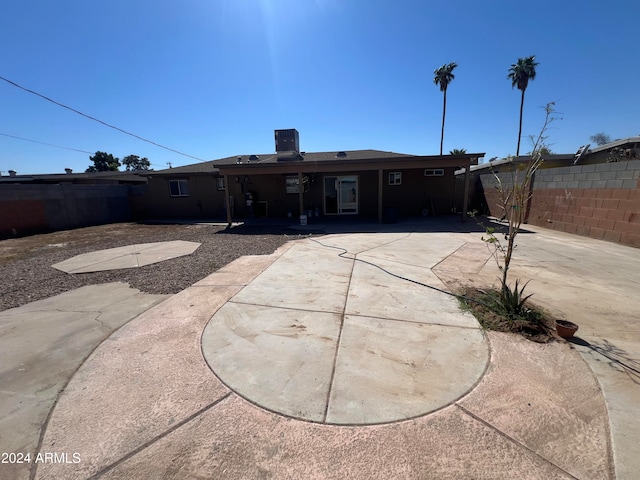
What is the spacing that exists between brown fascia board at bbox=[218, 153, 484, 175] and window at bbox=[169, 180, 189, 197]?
16.7 ft

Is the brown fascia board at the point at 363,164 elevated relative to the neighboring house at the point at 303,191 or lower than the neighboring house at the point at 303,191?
elevated

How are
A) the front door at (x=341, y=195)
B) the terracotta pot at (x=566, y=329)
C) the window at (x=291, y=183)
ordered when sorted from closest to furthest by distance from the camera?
the terracotta pot at (x=566, y=329) → the front door at (x=341, y=195) → the window at (x=291, y=183)

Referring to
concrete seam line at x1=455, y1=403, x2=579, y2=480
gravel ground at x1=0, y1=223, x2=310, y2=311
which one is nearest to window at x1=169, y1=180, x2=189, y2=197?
gravel ground at x1=0, y1=223, x2=310, y2=311

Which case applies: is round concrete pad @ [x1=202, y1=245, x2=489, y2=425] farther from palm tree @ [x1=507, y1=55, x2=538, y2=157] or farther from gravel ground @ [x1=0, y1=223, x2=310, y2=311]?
palm tree @ [x1=507, y1=55, x2=538, y2=157]

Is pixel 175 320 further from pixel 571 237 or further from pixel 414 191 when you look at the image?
pixel 414 191

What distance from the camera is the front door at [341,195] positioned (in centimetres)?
1342

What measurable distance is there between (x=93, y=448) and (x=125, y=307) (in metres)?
2.57

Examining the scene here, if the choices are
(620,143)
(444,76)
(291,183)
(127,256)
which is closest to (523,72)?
(444,76)

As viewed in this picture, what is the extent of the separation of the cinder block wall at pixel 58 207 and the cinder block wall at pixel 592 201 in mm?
19546

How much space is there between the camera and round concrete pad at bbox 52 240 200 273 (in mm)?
5977

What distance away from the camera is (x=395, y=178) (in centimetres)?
1323

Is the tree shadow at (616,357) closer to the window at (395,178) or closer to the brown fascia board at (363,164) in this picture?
the brown fascia board at (363,164)

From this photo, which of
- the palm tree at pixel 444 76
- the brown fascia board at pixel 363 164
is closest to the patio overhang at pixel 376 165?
the brown fascia board at pixel 363 164

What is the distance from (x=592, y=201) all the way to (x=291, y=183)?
11242 millimetres
